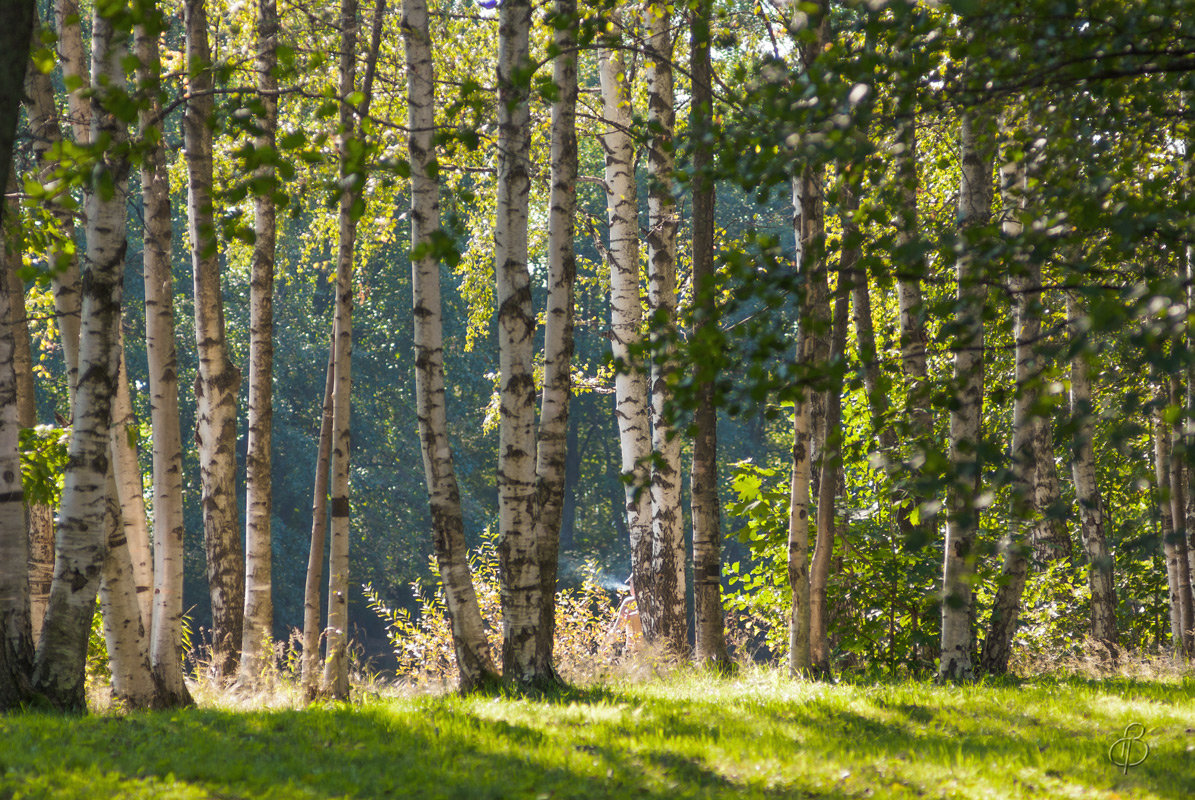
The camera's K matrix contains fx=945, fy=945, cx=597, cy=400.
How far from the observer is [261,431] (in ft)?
31.4

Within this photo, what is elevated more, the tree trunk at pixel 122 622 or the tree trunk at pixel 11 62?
the tree trunk at pixel 11 62

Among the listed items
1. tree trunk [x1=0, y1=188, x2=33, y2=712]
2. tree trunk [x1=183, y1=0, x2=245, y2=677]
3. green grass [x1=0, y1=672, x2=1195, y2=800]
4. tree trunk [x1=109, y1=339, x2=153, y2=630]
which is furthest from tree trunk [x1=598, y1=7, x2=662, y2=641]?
tree trunk [x1=0, y1=188, x2=33, y2=712]

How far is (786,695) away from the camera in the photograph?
6949 millimetres

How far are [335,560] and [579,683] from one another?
2.60 metres

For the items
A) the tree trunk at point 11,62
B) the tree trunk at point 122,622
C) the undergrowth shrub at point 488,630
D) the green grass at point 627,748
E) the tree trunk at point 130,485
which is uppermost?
the tree trunk at point 11,62

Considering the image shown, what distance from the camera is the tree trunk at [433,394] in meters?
7.08

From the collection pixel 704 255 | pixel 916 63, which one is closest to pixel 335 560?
pixel 704 255

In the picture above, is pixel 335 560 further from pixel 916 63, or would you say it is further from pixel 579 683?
pixel 916 63

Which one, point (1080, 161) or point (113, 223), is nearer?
point (1080, 161)

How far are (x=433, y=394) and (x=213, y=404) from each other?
3.14 m

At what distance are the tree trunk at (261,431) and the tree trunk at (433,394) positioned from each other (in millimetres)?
2127

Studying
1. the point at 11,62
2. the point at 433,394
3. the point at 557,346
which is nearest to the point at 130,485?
the point at 433,394

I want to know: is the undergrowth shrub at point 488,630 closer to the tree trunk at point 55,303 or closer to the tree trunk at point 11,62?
the tree trunk at point 55,303

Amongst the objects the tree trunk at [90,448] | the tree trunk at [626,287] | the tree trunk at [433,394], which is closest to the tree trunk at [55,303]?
the tree trunk at [90,448]
